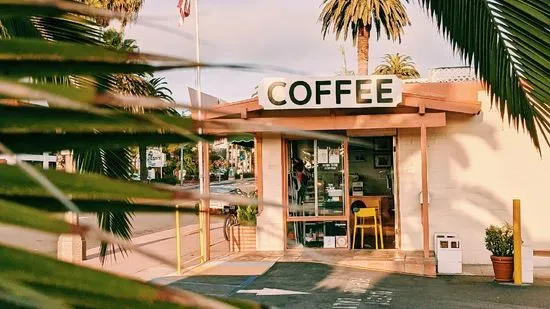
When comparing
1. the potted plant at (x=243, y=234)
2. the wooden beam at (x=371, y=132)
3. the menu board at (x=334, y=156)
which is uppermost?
the wooden beam at (x=371, y=132)

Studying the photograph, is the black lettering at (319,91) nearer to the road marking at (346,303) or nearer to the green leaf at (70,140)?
the road marking at (346,303)

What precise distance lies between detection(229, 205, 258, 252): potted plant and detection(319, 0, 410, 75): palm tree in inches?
575

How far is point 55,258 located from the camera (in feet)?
2.17

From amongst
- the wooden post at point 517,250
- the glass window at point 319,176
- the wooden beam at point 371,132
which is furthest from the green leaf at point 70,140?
the glass window at point 319,176

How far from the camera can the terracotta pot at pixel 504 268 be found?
11.7 meters

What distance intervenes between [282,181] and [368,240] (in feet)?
7.35

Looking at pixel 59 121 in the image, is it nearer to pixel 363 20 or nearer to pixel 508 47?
pixel 508 47

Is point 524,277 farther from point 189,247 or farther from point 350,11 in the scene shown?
point 350,11

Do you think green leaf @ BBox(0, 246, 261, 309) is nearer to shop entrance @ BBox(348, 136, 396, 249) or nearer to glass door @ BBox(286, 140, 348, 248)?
glass door @ BBox(286, 140, 348, 248)

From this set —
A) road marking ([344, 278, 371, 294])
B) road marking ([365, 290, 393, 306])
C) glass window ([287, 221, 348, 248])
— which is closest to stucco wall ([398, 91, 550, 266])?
glass window ([287, 221, 348, 248])

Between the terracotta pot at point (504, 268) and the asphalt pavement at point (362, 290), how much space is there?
25cm

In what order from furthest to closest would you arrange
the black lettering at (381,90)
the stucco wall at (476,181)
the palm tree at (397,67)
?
the palm tree at (397,67) < the stucco wall at (476,181) < the black lettering at (381,90)

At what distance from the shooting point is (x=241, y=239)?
1520cm

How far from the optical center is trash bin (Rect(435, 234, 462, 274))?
12680mm
